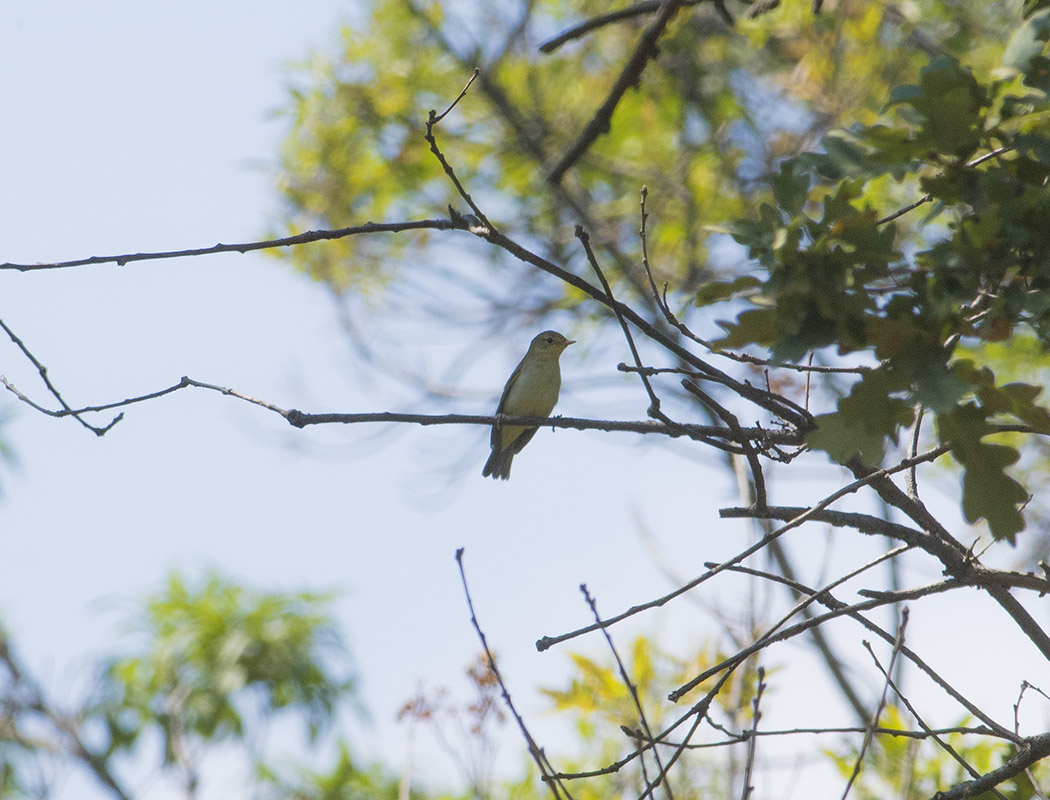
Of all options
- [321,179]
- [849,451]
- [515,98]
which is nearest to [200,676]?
[321,179]

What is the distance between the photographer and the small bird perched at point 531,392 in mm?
6527

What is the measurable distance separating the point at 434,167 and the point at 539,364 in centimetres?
293

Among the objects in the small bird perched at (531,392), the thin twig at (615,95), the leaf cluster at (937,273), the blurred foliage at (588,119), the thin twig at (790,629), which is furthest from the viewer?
the blurred foliage at (588,119)

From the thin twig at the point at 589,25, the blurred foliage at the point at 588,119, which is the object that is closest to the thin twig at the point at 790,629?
the thin twig at the point at 589,25

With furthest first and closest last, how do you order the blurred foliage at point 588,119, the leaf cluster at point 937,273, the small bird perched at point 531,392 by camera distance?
the blurred foliage at point 588,119 → the small bird perched at point 531,392 → the leaf cluster at point 937,273

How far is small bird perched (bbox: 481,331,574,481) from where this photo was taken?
21.4 ft

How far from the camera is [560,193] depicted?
8492mm

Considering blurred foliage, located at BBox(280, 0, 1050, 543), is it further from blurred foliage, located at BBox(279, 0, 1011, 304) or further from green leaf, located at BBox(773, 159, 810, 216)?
green leaf, located at BBox(773, 159, 810, 216)

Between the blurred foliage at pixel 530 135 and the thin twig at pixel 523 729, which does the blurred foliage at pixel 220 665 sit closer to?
the blurred foliage at pixel 530 135

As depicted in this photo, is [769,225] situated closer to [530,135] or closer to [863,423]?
[863,423]

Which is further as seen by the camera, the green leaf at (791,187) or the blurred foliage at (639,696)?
the blurred foliage at (639,696)

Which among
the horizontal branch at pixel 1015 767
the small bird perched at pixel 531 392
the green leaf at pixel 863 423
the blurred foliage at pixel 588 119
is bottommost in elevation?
the horizontal branch at pixel 1015 767

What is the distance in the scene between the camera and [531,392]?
21.5 feet

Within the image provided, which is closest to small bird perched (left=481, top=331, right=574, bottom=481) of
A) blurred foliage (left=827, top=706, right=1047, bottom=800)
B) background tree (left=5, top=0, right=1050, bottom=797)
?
background tree (left=5, top=0, right=1050, bottom=797)
